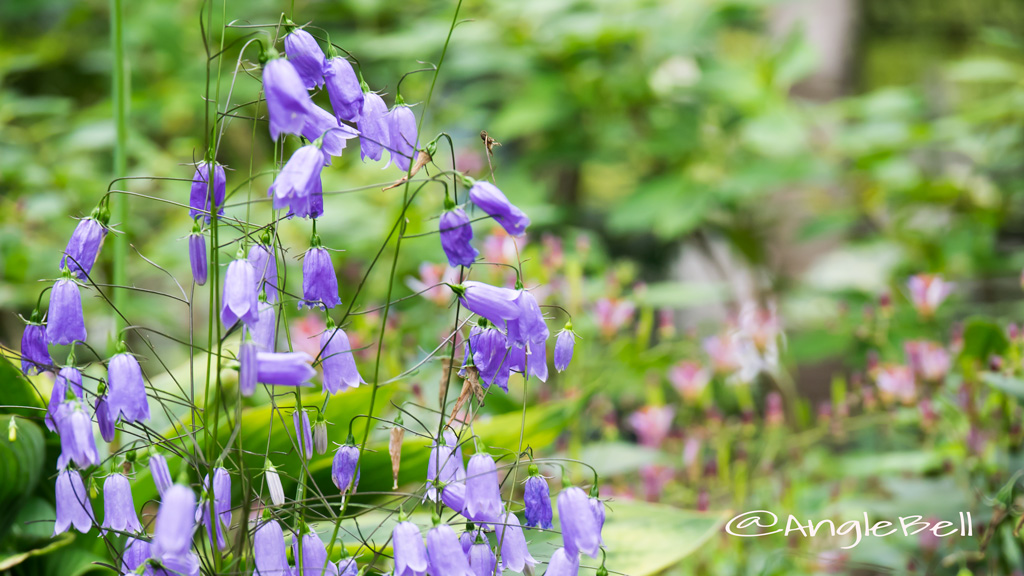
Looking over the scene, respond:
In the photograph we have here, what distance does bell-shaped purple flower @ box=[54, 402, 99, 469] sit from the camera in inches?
20.8

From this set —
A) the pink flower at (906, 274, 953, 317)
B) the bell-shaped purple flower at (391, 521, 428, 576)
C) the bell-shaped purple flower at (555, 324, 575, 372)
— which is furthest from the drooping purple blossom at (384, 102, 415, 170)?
the pink flower at (906, 274, 953, 317)

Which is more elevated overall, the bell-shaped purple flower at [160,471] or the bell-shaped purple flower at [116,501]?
the bell-shaped purple flower at [160,471]

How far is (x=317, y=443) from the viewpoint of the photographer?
0.64 m

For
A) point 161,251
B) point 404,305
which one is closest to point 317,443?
point 404,305

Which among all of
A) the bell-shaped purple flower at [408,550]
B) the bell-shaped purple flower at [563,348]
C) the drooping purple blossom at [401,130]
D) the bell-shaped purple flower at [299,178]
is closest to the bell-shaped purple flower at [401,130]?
the drooping purple blossom at [401,130]

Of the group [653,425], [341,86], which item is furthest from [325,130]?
[653,425]

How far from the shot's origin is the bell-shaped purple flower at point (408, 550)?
1.77 feet

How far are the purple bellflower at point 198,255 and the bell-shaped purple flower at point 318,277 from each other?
3.1 inches

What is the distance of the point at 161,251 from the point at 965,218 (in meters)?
2.19

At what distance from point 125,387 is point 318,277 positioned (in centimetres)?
17

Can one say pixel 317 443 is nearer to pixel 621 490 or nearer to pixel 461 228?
pixel 461 228

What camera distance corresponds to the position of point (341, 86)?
1.97 feet

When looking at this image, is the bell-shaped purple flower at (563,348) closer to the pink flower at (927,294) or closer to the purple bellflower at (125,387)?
the purple bellflower at (125,387)

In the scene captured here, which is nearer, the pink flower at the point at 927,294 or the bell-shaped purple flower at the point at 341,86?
the bell-shaped purple flower at the point at 341,86
